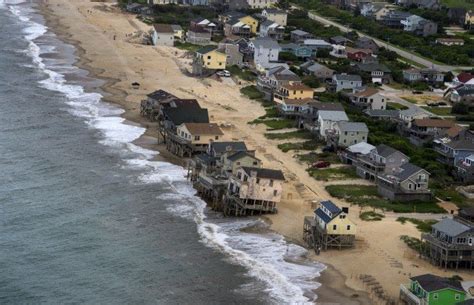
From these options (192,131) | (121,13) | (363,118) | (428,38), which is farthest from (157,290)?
(121,13)

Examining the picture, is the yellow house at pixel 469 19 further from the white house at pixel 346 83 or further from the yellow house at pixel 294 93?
the yellow house at pixel 294 93

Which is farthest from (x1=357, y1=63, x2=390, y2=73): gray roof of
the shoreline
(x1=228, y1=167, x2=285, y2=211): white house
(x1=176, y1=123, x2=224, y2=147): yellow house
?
(x1=228, y1=167, x2=285, y2=211): white house

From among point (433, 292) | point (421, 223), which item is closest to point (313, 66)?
point (421, 223)

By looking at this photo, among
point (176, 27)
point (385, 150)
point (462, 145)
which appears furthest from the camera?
point (176, 27)

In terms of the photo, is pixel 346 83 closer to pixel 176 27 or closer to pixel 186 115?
pixel 186 115

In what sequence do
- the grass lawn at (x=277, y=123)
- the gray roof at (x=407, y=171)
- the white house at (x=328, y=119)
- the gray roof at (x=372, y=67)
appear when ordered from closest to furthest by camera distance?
the gray roof at (x=407, y=171)
the white house at (x=328, y=119)
the grass lawn at (x=277, y=123)
the gray roof at (x=372, y=67)

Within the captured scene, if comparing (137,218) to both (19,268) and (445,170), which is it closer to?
(19,268)

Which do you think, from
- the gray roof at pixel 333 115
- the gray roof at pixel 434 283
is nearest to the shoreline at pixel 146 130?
the gray roof at pixel 434 283
